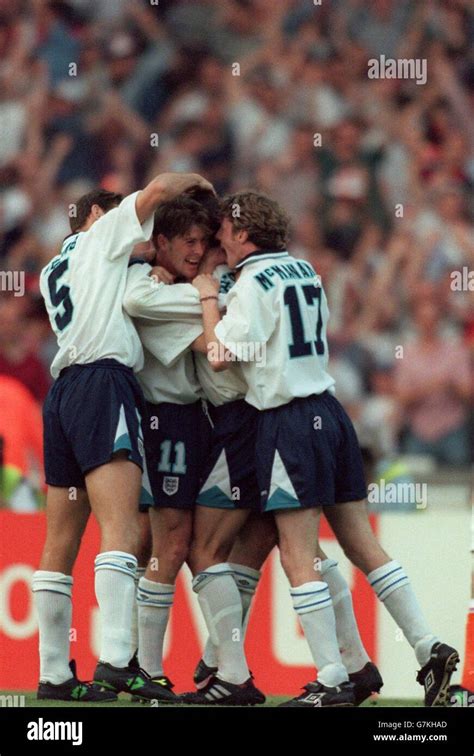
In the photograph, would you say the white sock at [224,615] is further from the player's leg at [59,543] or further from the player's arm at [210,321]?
the player's arm at [210,321]

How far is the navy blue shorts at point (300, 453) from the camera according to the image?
197 inches

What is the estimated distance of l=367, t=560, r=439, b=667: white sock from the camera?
17.0ft

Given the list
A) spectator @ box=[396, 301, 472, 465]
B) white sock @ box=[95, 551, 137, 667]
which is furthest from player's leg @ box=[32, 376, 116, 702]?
spectator @ box=[396, 301, 472, 465]

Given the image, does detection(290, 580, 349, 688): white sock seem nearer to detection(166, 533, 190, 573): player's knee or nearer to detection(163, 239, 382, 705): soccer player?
detection(163, 239, 382, 705): soccer player

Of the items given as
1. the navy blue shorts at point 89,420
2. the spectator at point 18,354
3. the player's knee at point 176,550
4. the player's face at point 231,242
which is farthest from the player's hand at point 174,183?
the spectator at point 18,354

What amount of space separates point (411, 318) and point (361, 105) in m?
1.99

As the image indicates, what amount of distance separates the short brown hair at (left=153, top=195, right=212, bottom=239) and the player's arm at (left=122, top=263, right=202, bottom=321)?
22cm

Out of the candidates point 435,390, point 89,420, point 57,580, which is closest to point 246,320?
point 89,420

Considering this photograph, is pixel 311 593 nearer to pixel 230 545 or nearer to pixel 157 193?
pixel 230 545

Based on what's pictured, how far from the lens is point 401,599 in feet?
17.1

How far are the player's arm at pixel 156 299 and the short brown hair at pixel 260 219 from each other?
314mm

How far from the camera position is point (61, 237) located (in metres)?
10.2

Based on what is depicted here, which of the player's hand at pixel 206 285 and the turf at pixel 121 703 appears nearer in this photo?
the turf at pixel 121 703
